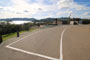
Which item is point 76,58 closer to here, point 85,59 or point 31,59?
point 85,59

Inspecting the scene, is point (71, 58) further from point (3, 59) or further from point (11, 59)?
point (3, 59)

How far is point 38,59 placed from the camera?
384cm

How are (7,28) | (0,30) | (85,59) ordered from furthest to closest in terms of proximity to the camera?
(7,28) < (0,30) < (85,59)

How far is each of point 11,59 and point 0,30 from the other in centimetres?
2194

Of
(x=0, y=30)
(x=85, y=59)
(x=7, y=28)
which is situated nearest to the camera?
(x=85, y=59)

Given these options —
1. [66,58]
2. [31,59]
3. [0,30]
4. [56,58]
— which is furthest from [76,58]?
[0,30]

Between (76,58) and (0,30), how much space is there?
23.8 meters

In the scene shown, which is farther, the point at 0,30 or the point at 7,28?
the point at 7,28

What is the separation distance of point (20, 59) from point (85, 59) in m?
3.31

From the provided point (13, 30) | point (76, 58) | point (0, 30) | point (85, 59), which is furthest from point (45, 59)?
point (13, 30)

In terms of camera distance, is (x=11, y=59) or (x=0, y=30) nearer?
(x=11, y=59)

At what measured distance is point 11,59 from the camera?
386 cm

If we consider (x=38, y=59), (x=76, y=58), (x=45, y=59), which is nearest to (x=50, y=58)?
(x=45, y=59)

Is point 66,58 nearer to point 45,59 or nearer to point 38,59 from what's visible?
point 45,59
